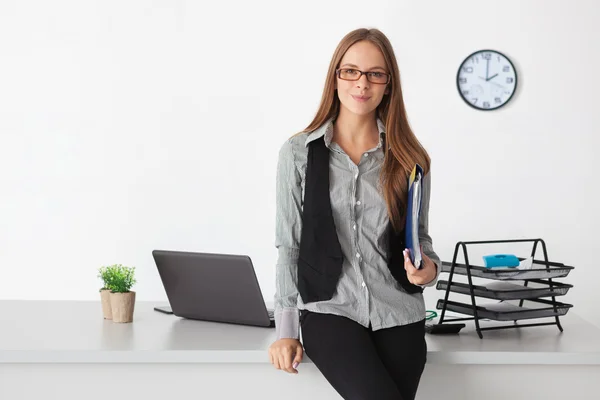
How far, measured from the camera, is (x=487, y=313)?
201 cm

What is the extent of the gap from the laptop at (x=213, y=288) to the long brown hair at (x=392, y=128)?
39 cm

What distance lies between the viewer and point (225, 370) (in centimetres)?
181

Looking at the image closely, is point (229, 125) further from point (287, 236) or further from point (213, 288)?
point (287, 236)

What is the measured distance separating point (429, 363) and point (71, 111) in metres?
3.44

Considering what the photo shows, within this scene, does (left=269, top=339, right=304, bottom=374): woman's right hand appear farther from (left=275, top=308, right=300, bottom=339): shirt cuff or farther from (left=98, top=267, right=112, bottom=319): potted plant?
(left=98, top=267, right=112, bottom=319): potted plant

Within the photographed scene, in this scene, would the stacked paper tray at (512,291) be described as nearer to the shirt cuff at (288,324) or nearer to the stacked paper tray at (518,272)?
the stacked paper tray at (518,272)

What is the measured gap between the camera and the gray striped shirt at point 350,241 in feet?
6.20

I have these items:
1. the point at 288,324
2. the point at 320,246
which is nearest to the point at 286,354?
the point at 288,324

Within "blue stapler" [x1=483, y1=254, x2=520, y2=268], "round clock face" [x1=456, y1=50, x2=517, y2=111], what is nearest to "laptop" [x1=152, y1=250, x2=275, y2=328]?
"blue stapler" [x1=483, y1=254, x2=520, y2=268]

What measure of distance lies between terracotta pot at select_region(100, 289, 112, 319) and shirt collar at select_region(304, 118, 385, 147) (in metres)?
0.67

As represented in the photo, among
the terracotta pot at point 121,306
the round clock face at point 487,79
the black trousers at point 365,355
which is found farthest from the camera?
the round clock face at point 487,79

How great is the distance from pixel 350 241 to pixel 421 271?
0.62 ft

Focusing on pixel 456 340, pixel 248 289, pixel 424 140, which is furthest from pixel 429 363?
pixel 424 140

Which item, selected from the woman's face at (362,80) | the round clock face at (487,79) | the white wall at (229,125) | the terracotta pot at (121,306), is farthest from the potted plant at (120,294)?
the round clock face at (487,79)
